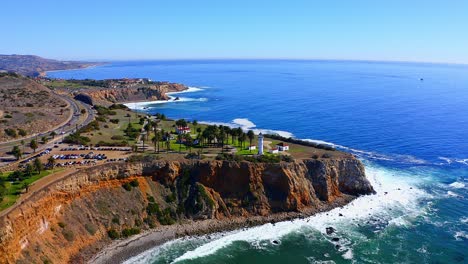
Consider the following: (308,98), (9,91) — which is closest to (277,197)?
(9,91)

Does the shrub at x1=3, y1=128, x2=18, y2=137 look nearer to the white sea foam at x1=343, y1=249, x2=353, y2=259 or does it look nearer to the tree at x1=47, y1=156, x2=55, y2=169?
the tree at x1=47, y1=156, x2=55, y2=169

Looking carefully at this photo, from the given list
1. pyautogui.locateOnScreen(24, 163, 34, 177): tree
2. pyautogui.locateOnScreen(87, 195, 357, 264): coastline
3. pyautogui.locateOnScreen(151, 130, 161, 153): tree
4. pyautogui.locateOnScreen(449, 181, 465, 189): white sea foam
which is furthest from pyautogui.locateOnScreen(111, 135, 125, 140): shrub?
pyautogui.locateOnScreen(449, 181, 465, 189): white sea foam

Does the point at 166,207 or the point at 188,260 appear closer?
the point at 188,260

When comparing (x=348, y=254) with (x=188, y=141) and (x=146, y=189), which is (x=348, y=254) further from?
(x=188, y=141)

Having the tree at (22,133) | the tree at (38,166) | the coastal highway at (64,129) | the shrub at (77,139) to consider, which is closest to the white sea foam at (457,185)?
the shrub at (77,139)

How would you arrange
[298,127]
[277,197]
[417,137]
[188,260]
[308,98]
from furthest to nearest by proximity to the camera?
1. [308,98]
2. [298,127]
3. [417,137]
4. [277,197]
5. [188,260]

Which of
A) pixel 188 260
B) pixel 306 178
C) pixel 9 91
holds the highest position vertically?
pixel 9 91

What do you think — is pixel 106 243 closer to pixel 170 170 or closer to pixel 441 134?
pixel 170 170
